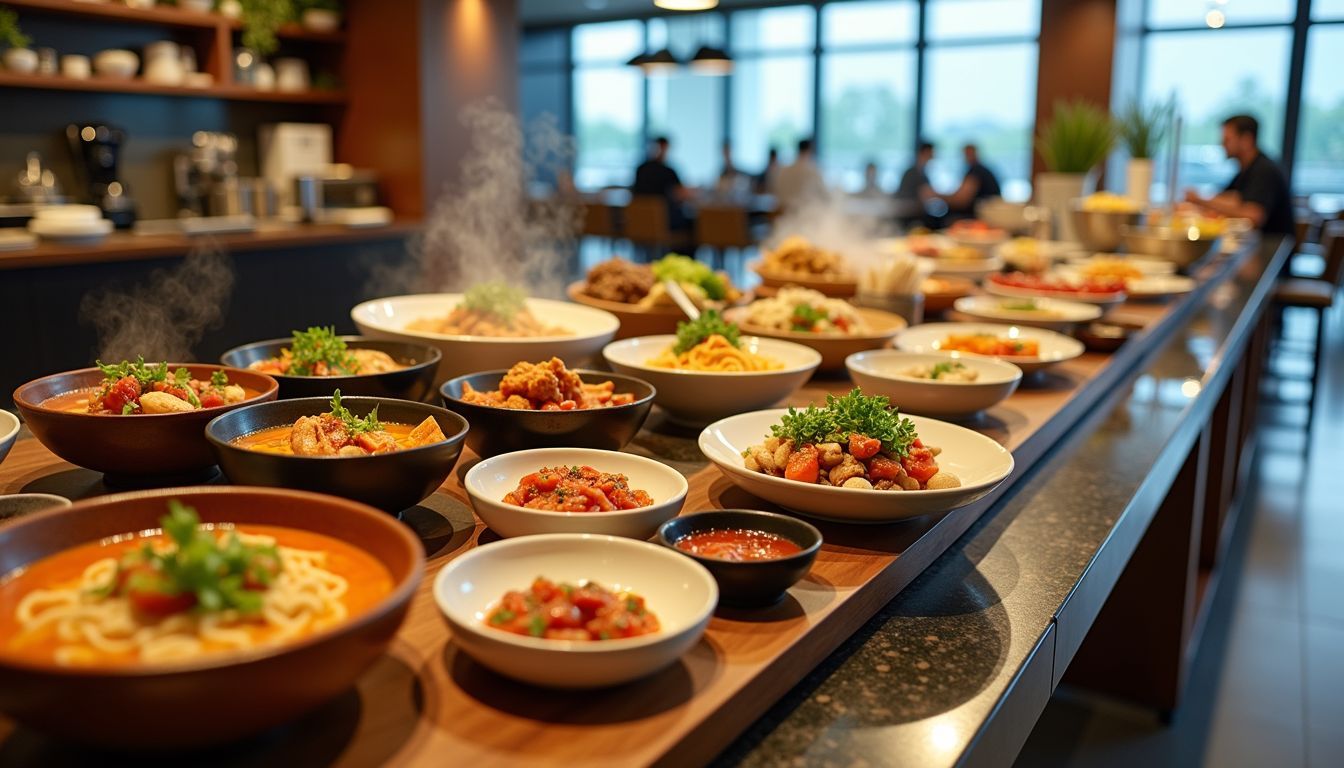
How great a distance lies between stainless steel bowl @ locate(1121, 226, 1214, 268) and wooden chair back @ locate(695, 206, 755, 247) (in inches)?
251

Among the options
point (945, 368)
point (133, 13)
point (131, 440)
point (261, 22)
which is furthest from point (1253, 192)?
point (131, 440)

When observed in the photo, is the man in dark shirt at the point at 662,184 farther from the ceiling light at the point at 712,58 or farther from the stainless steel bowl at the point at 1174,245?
the stainless steel bowl at the point at 1174,245

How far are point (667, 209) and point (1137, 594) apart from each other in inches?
328

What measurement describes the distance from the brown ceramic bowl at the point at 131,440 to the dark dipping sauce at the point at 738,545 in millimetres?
565

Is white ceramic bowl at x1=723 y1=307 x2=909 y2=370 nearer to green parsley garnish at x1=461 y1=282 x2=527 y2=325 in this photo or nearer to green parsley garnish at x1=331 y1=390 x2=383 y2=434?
green parsley garnish at x1=461 y1=282 x2=527 y2=325

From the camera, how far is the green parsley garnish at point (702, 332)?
195 centimetres

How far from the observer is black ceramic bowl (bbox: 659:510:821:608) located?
1.08m

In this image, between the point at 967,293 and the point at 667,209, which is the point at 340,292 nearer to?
the point at 967,293

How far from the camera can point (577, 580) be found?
42.0 inches

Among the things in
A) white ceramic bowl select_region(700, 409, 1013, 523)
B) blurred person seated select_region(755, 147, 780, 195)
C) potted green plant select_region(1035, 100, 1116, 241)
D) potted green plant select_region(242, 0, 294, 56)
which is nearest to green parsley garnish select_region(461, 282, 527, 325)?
white ceramic bowl select_region(700, 409, 1013, 523)

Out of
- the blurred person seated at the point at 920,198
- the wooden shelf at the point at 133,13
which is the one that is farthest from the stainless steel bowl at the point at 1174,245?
the blurred person seated at the point at 920,198

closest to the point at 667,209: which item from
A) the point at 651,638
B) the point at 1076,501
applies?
the point at 1076,501

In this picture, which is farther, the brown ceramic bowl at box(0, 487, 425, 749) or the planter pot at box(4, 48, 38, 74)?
the planter pot at box(4, 48, 38, 74)

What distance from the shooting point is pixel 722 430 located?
1557mm
